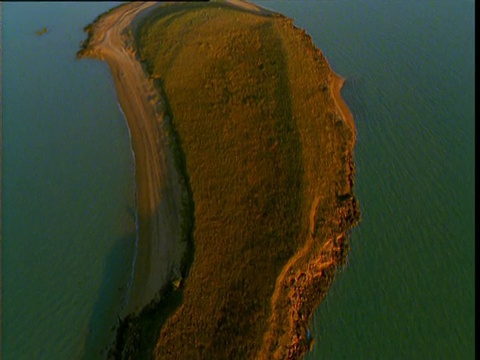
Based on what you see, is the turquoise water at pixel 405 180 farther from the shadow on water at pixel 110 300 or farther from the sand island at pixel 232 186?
the shadow on water at pixel 110 300

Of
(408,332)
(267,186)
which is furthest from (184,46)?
(408,332)

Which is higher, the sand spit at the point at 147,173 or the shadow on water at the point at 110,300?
the sand spit at the point at 147,173

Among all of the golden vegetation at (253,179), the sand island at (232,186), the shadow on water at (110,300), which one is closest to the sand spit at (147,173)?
the sand island at (232,186)

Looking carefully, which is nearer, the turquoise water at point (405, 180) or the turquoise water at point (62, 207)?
the turquoise water at point (405, 180)

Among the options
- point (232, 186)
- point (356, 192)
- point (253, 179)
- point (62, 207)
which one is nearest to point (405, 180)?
point (356, 192)

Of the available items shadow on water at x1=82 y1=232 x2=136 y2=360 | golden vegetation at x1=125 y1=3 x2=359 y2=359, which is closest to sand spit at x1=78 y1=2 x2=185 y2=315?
shadow on water at x1=82 y1=232 x2=136 y2=360

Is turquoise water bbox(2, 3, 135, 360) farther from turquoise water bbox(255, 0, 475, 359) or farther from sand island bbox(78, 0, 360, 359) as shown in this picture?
turquoise water bbox(255, 0, 475, 359)
